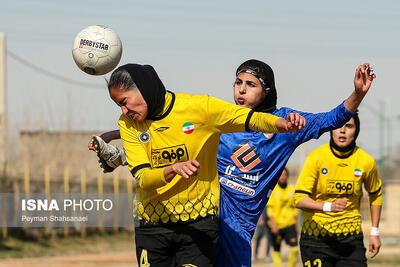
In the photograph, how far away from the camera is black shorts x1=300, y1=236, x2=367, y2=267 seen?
8.19m

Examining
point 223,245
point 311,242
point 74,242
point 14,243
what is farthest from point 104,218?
point 223,245

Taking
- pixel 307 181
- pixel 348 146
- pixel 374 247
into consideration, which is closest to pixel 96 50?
pixel 307 181

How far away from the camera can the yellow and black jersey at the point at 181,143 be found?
551cm

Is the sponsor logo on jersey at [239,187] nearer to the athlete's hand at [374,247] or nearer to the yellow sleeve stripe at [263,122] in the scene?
the yellow sleeve stripe at [263,122]

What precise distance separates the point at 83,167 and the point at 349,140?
20.8 metres

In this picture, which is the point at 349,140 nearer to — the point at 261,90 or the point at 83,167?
the point at 261,90

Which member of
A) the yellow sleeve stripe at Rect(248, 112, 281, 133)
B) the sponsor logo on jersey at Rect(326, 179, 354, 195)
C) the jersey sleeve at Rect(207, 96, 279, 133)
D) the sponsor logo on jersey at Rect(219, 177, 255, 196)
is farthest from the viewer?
the sponsor logo on jersey at Rect(326, 179, 354, 195)

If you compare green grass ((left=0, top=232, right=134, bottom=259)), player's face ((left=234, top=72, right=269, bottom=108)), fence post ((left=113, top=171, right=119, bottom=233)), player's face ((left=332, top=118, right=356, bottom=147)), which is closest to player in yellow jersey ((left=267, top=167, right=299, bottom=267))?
player's face ((left=332, top=118, right=356, bottom=147))

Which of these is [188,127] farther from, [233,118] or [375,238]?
[375,238]

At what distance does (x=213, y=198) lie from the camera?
5.66 metres

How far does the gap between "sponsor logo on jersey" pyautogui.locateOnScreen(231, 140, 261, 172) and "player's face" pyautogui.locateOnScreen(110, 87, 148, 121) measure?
5.33ft

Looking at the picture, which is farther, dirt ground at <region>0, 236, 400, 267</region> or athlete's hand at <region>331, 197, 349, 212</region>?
dirt ground at <region>0, 236, 400, 267</region>

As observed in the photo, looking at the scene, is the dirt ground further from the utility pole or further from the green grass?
the utility pole

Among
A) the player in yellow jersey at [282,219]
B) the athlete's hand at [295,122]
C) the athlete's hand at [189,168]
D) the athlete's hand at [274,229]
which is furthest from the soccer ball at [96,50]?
the athlete's hand at [274,229]
